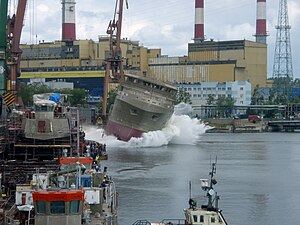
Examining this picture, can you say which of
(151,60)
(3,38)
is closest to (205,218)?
(3,38)

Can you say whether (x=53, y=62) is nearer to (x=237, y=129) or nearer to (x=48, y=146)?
(x=237, y=129)

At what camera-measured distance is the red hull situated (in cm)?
7700

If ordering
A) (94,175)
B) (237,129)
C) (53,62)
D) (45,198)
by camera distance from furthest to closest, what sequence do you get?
(53,62), (237,129), (94,175), (45,198)

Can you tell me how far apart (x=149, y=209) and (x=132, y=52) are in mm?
121808

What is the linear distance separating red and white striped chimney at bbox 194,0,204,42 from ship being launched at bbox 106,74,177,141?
73.5 meters

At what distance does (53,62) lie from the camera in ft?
489

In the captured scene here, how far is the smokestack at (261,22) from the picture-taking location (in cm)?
15219

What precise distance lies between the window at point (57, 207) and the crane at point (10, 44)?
146 feet

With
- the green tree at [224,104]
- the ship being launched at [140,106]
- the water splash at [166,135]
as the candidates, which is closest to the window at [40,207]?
the ship being launched at [140,106]

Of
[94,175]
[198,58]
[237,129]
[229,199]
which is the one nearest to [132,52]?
[198,58]

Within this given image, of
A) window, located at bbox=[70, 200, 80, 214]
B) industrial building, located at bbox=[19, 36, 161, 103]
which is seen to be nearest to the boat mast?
industrial building, located at bbox=[19, 36, 161, 103]

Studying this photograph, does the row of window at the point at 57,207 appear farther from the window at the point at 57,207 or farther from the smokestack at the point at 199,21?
the smokestack at the point at 199,21

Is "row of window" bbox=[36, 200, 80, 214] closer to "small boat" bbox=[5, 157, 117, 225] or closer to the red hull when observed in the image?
"small boat" bbox=[5, 157, 117, 225]

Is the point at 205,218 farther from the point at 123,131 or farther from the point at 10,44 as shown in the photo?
the point at 123,131
